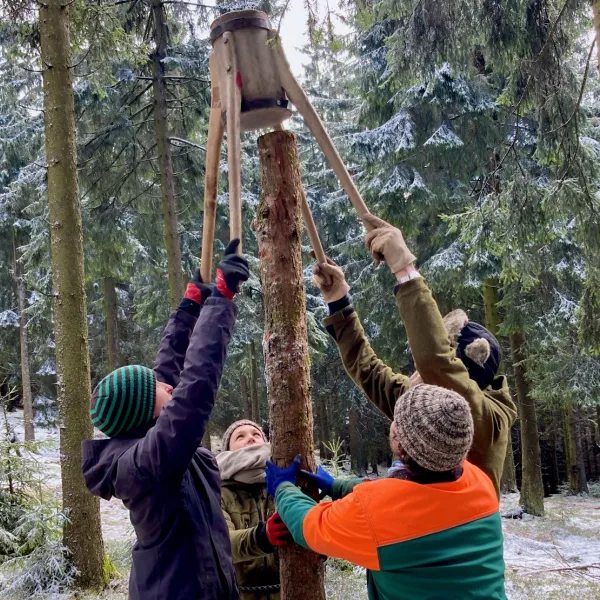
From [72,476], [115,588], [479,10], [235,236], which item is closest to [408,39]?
[479,10]

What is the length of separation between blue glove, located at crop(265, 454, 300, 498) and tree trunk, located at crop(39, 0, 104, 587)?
136 inches

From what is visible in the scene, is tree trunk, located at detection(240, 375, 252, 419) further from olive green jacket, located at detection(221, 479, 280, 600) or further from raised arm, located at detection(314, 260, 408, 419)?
raised arm, located at detection(314, 260, 408, 419)

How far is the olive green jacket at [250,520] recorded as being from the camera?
2711 mm

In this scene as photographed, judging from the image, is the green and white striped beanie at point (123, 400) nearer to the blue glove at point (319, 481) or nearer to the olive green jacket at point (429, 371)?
the blue glove at point (319, 481)

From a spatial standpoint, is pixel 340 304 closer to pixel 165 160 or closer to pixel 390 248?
pixel 390 248

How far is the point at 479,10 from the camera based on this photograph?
18.6 feet

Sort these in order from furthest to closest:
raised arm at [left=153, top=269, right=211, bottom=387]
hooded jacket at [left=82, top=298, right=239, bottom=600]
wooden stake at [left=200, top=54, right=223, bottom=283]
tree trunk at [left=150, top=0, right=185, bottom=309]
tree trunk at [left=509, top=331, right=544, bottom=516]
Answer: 1. tree trunk at [left=509, top=331, right=544, bottom=516]
2. tree trunk at [left=150, top=0, right=185, bottom=309]
3. raised arm at [left=153, top=269, right=211, bottom=387]
4. wooden stake at [left=200, top=54, right=223, bottom=283]
5. hooded jacket at [left=82, top=298, right=239, bottom=600]

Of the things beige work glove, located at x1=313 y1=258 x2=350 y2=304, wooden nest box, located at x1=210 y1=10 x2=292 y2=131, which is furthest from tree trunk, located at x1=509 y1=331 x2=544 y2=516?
wooden nest box, located at x1=210 y1=10 x2=292 y2=131

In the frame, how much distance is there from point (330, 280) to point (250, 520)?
1.30 meters

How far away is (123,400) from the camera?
6.29 feet

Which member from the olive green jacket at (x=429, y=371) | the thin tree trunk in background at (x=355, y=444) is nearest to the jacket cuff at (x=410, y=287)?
the olive green jacket at (x=429, y=371)

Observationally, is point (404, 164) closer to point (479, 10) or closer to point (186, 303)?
point (479, 10)

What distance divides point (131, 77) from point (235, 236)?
7658 millimetres

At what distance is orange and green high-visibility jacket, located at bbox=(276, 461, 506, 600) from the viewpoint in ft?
5.34
